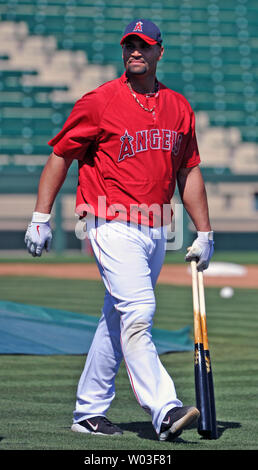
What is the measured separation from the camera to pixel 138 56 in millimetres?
4516

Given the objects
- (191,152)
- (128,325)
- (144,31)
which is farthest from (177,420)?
(144,31)

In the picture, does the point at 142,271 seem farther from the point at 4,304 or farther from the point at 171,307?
the point at 171,307

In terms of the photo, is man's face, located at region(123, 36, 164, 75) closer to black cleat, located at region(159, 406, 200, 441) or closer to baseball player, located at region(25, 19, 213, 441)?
baseball player, located at region(25, 19, 213, 441)

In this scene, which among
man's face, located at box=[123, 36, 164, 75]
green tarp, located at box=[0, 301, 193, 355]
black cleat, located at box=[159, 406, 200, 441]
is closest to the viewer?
black cleat, located at box=[159, 406, 200, 441]

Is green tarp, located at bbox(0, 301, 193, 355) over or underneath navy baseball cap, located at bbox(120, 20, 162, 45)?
underneath

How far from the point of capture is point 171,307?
43.6 ft

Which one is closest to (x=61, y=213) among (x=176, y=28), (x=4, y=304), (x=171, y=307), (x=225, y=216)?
(x=225, y=216)

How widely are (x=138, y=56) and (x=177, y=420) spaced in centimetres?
175

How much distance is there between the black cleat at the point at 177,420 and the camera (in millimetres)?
4094

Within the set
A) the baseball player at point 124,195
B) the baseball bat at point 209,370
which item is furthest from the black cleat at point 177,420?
the baseball bat at point 209,370

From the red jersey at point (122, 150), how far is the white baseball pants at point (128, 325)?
10 centimetres

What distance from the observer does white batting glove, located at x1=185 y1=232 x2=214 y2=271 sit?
475 centimetres

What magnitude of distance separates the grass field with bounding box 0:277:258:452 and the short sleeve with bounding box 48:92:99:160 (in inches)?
55.3

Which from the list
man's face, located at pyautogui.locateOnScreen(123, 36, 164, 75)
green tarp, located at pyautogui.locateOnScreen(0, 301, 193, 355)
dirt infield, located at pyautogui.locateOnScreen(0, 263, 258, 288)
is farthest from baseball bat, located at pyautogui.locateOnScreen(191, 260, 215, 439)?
dirt infield, located at pyautogui.locateOnScreen(0, 263, 258, 288)
